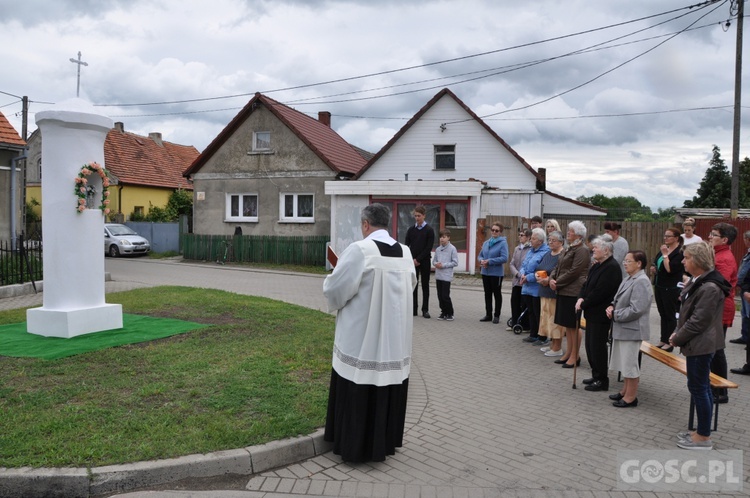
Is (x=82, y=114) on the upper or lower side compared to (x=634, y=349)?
upper

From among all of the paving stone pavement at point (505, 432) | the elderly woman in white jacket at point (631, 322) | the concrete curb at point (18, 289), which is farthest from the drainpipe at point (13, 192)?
the elderly woman in white jacket at point (631, 322)

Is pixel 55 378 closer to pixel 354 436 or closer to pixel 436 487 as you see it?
pixel 354 436

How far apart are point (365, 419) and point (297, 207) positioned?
68.4ft

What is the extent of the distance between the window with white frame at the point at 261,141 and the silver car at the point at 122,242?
693 centimetres

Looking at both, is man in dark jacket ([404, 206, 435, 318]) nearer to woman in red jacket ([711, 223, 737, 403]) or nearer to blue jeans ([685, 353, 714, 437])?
woman in red jacket ([711, 223, 737, 403])

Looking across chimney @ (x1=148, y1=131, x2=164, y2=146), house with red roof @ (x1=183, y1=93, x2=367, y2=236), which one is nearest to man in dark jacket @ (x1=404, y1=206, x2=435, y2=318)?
house with red roof @ (x1=183, y1=93, x2=367, y2=236)

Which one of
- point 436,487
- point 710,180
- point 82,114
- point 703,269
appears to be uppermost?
point 710,180

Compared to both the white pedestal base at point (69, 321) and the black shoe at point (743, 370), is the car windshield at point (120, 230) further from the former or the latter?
the black shoe at point (743, 370)

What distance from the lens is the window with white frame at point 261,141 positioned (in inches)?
995

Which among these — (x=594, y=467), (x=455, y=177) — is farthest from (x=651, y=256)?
(x=594, y=467)

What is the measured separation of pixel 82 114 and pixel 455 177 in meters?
17.1

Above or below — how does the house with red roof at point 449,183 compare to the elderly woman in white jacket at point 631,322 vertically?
above

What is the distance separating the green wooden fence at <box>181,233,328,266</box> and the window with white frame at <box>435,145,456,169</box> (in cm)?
557

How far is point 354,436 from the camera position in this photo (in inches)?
177
